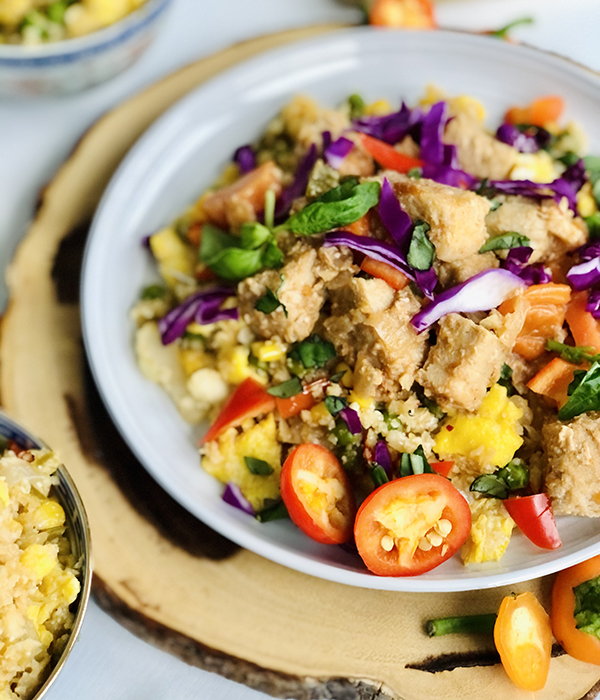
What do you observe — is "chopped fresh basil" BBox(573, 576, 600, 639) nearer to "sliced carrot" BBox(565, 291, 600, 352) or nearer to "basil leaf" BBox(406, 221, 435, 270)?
"sliced carrot" BBox(565, 291, 600, 352)

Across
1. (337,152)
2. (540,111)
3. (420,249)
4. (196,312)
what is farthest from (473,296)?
(540,111)

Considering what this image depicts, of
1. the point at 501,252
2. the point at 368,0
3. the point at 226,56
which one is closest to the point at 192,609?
the point at 501,252

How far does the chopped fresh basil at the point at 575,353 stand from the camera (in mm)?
3109

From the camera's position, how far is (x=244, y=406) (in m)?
3.32

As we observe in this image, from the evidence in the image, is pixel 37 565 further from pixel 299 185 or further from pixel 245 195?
pixel 299 185

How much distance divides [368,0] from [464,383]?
114 inches

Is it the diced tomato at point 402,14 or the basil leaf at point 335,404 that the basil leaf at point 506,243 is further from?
the diced tomato at point 402,14

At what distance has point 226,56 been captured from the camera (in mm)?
4254

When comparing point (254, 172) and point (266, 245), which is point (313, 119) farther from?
point (266, 245)

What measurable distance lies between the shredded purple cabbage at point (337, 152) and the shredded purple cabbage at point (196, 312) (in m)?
0.86

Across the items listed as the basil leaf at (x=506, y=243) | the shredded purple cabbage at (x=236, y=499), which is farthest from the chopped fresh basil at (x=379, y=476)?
the basil leaf at (x=506, y=243)

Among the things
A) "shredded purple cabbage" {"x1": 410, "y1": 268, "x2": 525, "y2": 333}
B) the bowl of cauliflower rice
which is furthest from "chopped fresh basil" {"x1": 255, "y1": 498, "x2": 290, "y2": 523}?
"shredded purple cabbage" {"x1": 410, "y1": 268, "x2": 525, "y2": 333}

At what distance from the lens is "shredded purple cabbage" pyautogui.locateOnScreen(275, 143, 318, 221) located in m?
3.62

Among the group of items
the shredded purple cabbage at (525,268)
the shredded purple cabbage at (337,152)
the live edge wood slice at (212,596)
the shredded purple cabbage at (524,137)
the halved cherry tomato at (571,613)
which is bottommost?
the halved cherry tomato at (571,613)
